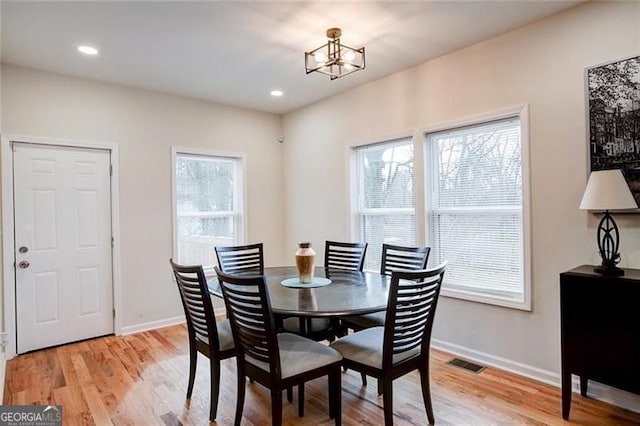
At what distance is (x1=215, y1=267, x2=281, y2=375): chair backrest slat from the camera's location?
194cm

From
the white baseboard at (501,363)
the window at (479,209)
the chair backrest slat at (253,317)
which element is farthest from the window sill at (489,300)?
the chair backrest slat at (253,317)

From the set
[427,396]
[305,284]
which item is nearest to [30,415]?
[305,284]

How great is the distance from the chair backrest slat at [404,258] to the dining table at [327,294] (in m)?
0.20

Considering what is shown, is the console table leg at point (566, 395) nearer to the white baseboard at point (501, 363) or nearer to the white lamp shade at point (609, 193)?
the white baseboard at point (501, 363)

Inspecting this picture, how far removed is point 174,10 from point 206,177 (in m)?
2.47

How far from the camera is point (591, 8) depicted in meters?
Result: 2.55

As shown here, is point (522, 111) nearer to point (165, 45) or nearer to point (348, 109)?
point (348, 109)

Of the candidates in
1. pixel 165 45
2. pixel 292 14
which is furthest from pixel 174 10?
pixel 292 14

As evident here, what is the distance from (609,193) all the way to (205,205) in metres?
4.07

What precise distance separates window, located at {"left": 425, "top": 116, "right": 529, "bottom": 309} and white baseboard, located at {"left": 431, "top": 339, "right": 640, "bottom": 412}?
1.55 feet

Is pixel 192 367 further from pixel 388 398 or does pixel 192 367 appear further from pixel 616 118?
pixel 616 118

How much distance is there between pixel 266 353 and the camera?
6.56 ft

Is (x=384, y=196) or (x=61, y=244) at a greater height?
(x=384, y=196)

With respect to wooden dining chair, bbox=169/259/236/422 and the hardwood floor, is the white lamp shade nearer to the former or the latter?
the hardwood floor
